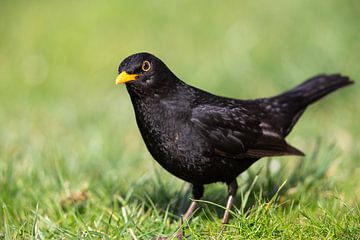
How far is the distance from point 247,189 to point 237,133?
0.62 metres

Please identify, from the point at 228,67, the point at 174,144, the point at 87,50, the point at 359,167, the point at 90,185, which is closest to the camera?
the point at 174,144

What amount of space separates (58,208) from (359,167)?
9.98 ft

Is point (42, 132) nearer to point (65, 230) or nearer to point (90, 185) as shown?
point (90, 185)

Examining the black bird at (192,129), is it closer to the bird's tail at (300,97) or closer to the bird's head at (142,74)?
the bird's head at (142,74)

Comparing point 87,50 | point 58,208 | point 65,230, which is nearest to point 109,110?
point 87,50

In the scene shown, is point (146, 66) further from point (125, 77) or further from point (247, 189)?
point (247, 189)

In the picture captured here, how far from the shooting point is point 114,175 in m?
6.27

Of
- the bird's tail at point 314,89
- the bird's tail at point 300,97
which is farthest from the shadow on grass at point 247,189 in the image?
the bird's tail at point 314,89

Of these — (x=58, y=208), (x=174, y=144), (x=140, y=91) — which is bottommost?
(x=58, y=208)

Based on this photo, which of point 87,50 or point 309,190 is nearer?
point 309,190

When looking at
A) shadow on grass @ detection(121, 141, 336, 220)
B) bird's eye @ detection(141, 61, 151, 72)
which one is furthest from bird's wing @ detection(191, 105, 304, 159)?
bird's eye @ detection(141, 61, 151, 72)

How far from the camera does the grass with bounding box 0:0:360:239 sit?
5.14 m

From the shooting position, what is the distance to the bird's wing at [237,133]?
5.25 m

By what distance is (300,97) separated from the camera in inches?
259
